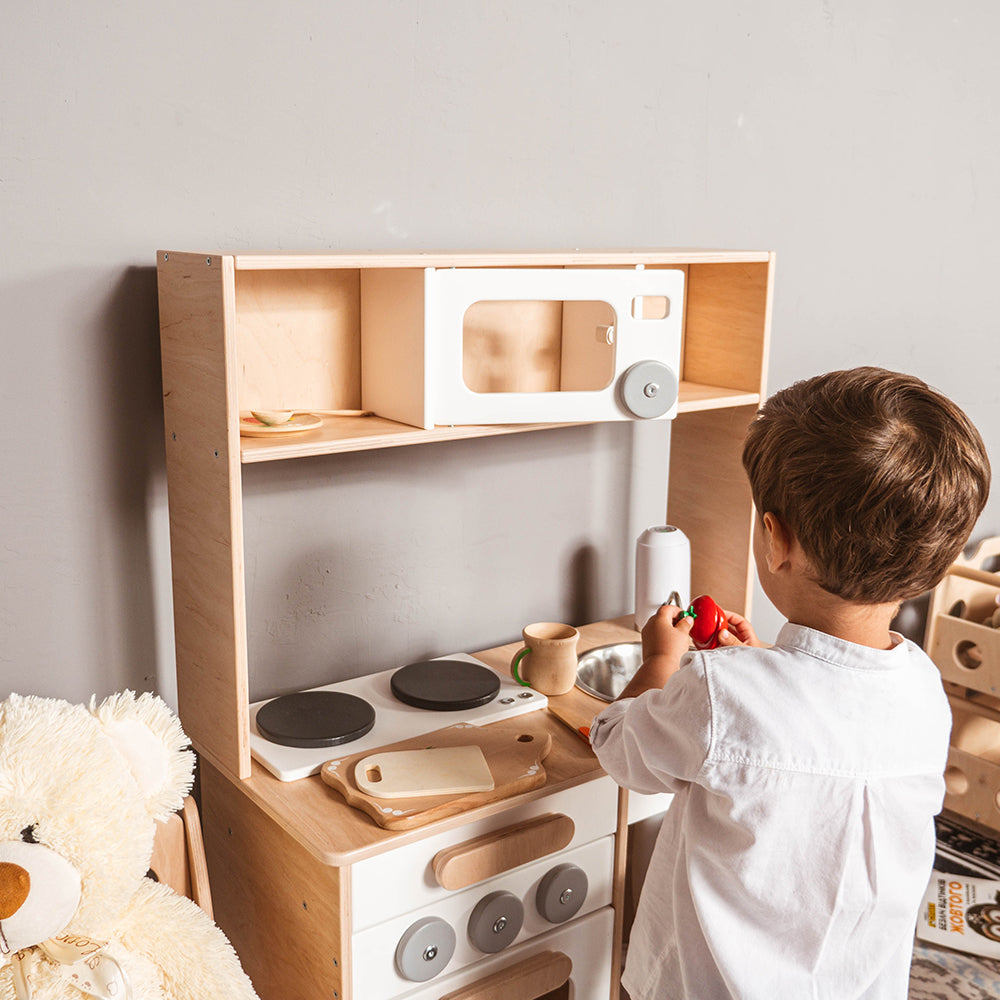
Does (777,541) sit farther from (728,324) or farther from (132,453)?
(132,453)

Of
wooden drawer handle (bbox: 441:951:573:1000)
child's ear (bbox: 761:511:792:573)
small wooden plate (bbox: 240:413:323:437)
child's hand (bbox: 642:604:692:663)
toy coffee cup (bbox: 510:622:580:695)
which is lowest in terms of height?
wooden drawer handle (bbox: 441:951:573:1000)

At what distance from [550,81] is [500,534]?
0.75 meters

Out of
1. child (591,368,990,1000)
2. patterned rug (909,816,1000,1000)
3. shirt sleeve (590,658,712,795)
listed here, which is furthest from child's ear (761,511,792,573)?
patterned rug (909,816,1000,1000)

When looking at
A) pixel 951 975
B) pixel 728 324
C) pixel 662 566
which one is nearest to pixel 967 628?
pixel 951 975

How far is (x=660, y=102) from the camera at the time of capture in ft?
6.08

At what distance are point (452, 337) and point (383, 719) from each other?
0.56 m

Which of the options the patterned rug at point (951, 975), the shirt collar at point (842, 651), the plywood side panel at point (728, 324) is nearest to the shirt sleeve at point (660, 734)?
the shirt collar at point (842, 651)

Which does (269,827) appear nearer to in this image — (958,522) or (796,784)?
(796,784)

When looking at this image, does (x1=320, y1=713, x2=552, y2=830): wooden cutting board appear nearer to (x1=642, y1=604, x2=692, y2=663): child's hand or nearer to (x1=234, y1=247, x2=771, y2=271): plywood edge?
(x1=642, y1=604, x2=692, y2=663): child's hand

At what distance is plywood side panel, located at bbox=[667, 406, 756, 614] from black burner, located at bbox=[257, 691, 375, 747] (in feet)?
2.27

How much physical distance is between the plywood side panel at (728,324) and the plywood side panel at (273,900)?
102 cm

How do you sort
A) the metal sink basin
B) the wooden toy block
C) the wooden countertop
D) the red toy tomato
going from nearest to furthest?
the wooden countertop → the red toy tomato → the metal sink basin → the wooden toy block

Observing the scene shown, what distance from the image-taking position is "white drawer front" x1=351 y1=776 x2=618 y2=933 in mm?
1255

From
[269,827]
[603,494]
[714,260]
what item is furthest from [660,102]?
[269,827]
